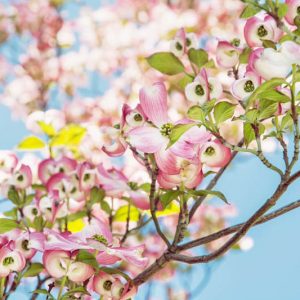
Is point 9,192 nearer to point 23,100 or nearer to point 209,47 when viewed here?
point 209,47

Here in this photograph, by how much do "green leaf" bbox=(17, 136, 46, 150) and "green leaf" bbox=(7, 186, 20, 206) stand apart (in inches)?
7.3

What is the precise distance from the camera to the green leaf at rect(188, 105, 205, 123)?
27.1 inches

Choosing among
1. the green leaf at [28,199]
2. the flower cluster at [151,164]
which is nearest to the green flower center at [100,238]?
the flower cluster at [151,164]

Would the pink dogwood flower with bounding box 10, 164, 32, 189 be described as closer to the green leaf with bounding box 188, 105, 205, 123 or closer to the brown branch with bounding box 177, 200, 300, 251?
the brown branch with bounding box 177, 200, 300, 251

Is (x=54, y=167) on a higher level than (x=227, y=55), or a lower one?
lower

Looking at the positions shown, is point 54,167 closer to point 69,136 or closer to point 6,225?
point 69,136

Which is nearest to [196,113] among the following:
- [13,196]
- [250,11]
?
[250,11]

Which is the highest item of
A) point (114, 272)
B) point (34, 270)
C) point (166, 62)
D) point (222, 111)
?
point (222, 111)

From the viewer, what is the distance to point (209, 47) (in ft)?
9.99

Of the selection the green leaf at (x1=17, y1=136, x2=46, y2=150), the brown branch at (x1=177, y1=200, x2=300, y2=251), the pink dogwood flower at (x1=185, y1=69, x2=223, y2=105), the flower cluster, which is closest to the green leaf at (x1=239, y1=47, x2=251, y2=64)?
the flower cluster

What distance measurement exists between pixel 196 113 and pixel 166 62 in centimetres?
36

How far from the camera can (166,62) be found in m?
1.03

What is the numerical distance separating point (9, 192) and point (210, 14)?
257 cm

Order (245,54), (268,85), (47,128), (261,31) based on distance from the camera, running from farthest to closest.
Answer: (47,128) < (245,54) < (261,31) < (268,85)
